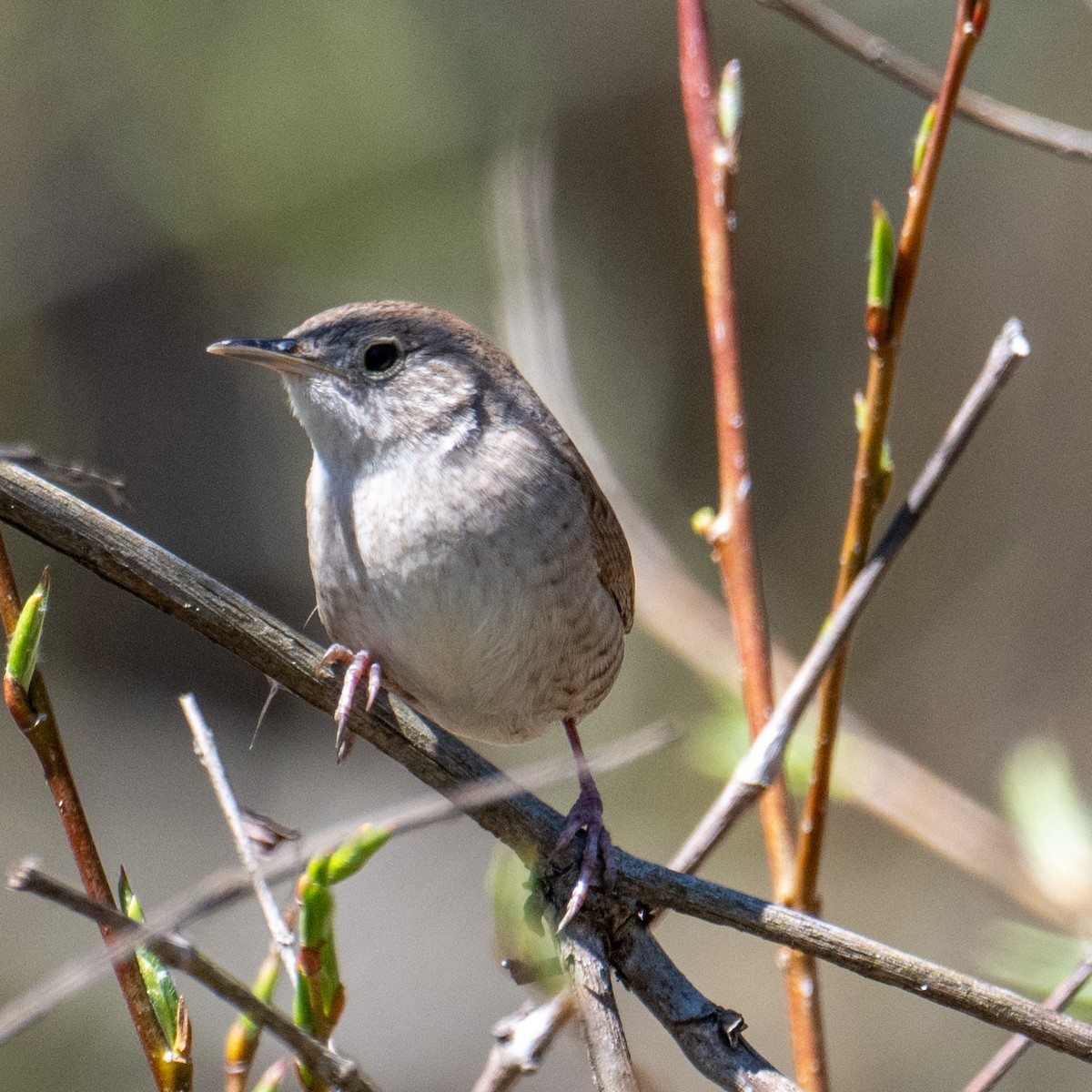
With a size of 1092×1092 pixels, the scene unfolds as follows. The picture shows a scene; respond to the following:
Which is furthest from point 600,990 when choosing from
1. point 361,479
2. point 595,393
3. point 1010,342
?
point 595,393

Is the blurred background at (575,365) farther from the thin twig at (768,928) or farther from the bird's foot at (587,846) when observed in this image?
the thin twig at (768,928)

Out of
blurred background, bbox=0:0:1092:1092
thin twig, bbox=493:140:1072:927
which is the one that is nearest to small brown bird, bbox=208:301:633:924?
thin twig, bbox=493:140:1072:927

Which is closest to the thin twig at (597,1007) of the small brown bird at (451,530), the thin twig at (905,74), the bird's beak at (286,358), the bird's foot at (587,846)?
the bird's foot at (587,846)

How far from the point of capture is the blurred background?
19.0 feet

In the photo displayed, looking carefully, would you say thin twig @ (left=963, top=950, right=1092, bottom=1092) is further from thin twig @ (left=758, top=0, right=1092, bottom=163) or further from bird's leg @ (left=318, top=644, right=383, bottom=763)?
thin twig @ (left=758, top=0, right=1092, bottom=163)

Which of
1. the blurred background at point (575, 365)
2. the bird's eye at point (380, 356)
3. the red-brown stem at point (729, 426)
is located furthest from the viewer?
the blurred background at point (575, 365)

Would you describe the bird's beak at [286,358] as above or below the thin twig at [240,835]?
above

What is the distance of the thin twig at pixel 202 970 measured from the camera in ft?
3.53

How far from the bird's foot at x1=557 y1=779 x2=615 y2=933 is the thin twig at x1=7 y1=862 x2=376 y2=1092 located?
0.46m

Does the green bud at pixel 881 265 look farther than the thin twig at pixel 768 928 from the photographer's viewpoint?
Yes

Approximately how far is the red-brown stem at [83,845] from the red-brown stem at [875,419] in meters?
0.90

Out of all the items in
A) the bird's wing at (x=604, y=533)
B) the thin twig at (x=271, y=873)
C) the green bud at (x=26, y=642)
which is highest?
the bird's wing at (x=604, y=533)

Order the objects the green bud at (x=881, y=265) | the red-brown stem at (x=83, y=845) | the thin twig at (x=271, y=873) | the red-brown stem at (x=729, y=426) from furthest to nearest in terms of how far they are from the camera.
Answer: the red-brown stem at (x=729, y=426)
the green bud at (x=881, y=265)
the red-brown stem at (x=83, y=845)
the thin twig at (x=271, y=873)

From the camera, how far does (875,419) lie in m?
1.90
